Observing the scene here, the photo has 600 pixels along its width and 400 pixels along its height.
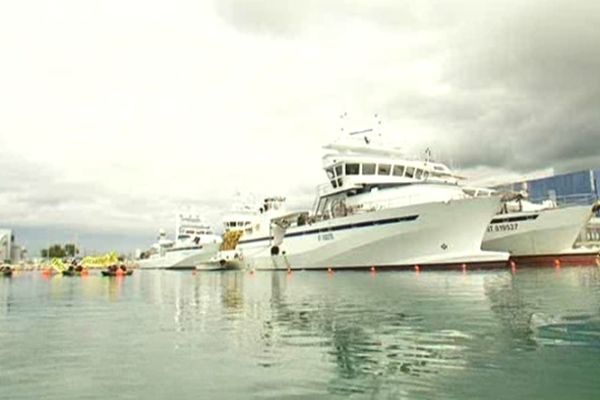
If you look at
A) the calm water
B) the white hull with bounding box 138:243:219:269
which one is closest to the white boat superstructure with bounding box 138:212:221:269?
the white hull with bounding box 138:243:219:269

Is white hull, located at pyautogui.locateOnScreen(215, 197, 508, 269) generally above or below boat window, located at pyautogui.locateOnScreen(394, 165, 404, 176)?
below

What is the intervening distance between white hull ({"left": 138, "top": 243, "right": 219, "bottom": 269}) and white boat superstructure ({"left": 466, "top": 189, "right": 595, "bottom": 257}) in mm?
58564

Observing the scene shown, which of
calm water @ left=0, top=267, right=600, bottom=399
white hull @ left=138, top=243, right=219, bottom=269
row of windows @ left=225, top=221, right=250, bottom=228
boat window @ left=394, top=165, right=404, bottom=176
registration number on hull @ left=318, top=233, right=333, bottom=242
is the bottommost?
calm water @ left=0, top=267, right=600, bottom=399

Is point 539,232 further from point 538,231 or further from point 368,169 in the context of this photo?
point 368,169

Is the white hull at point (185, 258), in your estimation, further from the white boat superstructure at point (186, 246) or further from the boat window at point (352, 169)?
the boat window at point (352, 169)

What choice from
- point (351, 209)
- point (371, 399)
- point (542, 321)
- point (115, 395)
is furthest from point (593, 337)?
point (351, 209)

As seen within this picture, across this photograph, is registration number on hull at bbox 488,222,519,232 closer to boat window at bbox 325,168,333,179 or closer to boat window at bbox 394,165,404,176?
boat window at bbox 394,165,404,176

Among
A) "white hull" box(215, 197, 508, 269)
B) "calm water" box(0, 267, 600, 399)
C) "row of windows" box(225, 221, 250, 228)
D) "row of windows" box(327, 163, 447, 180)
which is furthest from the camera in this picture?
"row of windows" box(225, 221, 250, 228)

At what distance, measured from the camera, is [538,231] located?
200 ft

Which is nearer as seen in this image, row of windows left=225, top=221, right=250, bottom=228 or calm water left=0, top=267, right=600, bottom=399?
calm water left=0, top=267, right=600, bottom=399

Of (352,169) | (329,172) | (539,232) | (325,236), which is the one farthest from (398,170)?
(539,232)

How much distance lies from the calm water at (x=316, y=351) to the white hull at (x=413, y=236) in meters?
26.8

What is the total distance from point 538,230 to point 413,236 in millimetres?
18145

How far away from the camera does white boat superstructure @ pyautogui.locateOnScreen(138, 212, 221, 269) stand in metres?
116
